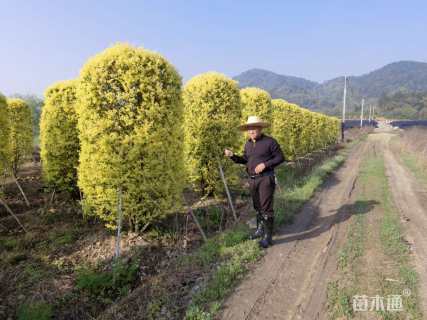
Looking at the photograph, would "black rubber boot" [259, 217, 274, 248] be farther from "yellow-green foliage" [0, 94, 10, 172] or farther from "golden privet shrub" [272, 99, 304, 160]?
"golden privet shrub" [272, 99, 304, 160]

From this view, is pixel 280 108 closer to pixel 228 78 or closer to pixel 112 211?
pixel 228 78

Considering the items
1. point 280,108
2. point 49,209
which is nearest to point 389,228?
point 49,209

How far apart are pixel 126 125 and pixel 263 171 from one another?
2.90 meters

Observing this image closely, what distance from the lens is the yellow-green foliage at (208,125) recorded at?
9508 mm

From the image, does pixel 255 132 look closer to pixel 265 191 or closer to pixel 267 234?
pixel 265 191

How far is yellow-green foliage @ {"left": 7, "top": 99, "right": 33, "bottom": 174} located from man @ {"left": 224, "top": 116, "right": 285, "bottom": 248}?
41.4ft

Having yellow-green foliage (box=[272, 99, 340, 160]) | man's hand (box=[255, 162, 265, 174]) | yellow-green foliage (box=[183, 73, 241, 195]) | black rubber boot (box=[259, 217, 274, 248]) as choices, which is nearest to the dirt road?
black rubber boot (box=[259, 217, 274, 248])

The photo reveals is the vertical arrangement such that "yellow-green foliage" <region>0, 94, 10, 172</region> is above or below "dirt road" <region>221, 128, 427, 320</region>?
above

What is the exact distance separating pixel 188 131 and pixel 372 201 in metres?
6.50

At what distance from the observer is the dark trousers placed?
6160 mm

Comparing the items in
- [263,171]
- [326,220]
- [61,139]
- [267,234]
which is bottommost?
[326,220]

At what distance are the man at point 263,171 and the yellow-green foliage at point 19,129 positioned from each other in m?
12.6

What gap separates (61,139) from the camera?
934cm

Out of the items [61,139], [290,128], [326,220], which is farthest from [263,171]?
[290,128]
